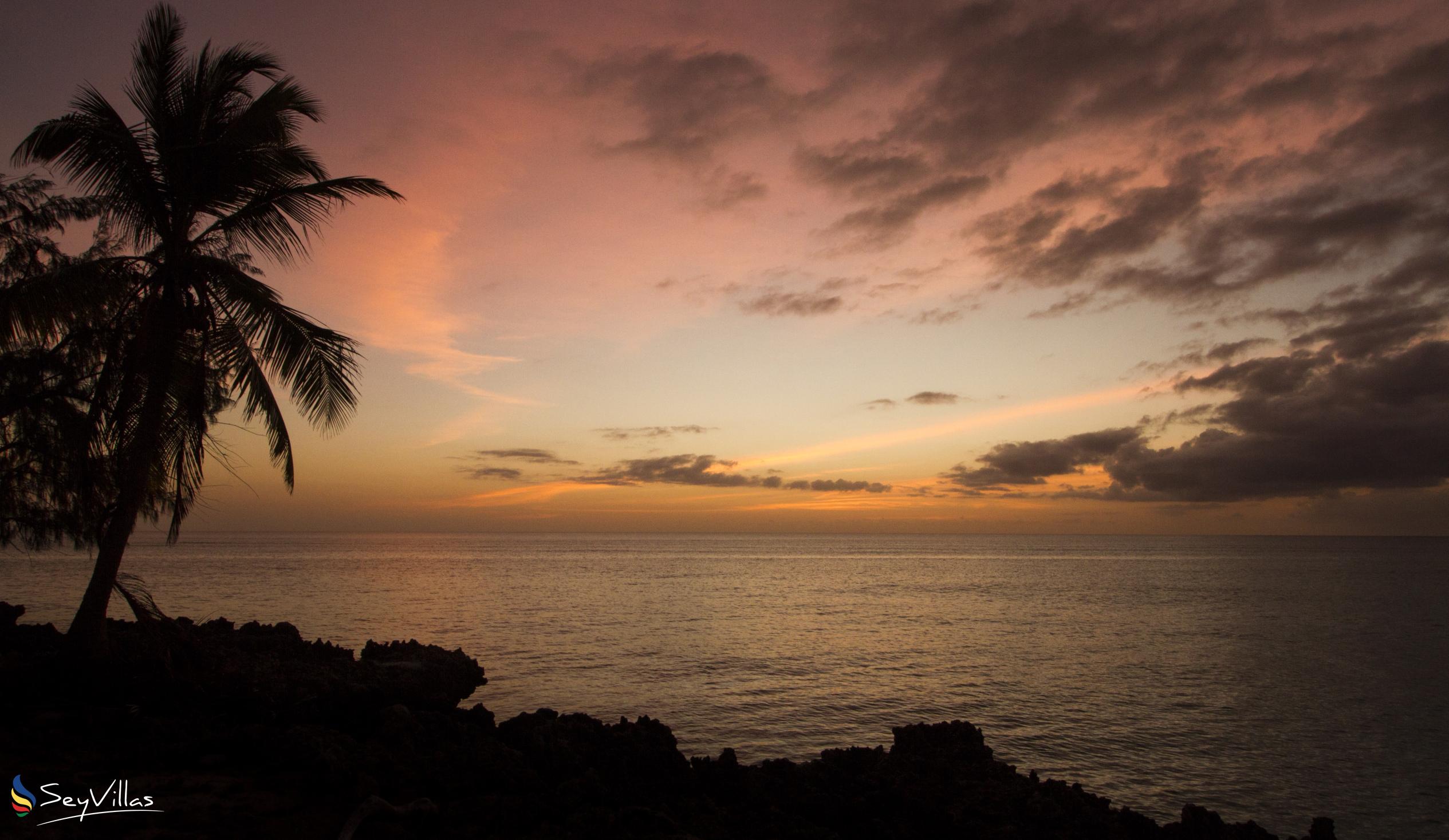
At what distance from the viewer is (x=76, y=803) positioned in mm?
9391

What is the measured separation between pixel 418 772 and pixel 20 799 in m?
4.72

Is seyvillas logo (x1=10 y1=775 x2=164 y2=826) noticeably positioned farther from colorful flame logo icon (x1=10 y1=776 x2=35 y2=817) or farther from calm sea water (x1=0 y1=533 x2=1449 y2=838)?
calm sea water (x1=0 y1=533 x2=1449 y2=838)

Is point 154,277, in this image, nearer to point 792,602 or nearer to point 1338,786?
point 1338,786

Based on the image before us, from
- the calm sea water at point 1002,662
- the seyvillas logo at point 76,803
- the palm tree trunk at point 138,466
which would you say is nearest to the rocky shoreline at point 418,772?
the seyvillas logo at point 76,803

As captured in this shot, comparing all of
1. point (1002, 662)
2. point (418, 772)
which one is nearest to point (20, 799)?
point (418, 772)

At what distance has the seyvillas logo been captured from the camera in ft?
29.5

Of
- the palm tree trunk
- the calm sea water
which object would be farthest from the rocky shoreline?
the calm sea water

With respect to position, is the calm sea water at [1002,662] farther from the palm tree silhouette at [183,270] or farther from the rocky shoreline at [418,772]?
the palm tree silhouette at [183,270]

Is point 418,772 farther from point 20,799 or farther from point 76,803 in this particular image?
point 20,799

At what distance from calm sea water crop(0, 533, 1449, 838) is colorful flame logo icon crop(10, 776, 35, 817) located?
13.8 metres

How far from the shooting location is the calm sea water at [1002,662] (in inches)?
752

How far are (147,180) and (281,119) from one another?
2.63 metres

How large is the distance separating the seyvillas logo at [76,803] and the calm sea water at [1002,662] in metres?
12.9

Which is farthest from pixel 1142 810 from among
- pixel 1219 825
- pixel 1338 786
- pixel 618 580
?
pixel 618 580
